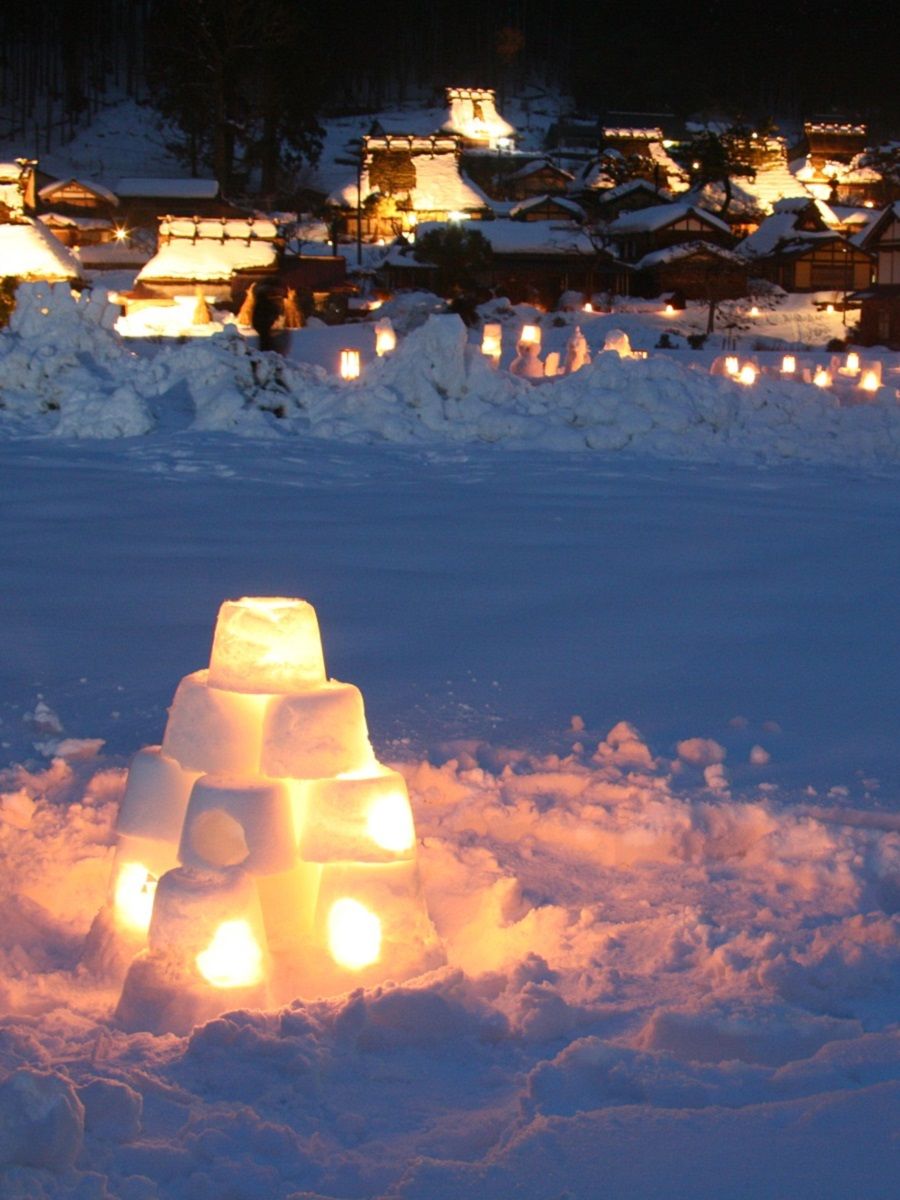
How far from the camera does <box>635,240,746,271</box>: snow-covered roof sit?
34.8 meters

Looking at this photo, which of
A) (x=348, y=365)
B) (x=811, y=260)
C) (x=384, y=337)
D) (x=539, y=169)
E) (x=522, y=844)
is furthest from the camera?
(x=539, y=169)

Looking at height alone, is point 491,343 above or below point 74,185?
below

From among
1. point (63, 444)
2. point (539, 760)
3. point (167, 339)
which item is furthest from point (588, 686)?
point (167, 339)

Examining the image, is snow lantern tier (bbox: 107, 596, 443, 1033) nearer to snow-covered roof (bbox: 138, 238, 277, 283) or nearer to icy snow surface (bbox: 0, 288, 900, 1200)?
icy snow surface (bbox: 0, 288, 900, 1200)

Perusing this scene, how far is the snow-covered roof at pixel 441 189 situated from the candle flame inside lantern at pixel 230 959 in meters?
42.4

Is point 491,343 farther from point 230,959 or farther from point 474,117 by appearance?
point 474,117

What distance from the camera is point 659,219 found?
38750mm

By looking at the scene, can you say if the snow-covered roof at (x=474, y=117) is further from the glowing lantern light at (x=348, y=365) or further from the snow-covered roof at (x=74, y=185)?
the glowing lantern light at (x=348, y=365)

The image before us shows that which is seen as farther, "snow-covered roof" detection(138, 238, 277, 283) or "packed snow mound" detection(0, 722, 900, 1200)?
"snow-covered roof" detection(138, 238, 277, 283)

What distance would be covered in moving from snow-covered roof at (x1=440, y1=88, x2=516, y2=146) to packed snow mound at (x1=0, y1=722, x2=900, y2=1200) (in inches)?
2201

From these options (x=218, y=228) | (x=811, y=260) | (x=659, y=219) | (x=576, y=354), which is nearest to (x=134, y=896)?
(x=576, y=354)

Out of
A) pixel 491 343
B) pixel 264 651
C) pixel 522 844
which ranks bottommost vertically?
pixel 522 844

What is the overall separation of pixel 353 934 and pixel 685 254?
34.8 meters

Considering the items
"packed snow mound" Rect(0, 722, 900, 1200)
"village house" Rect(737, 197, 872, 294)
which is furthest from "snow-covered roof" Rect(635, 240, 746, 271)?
"packed snow mound" Rect(0, 722, 900, 1200)
